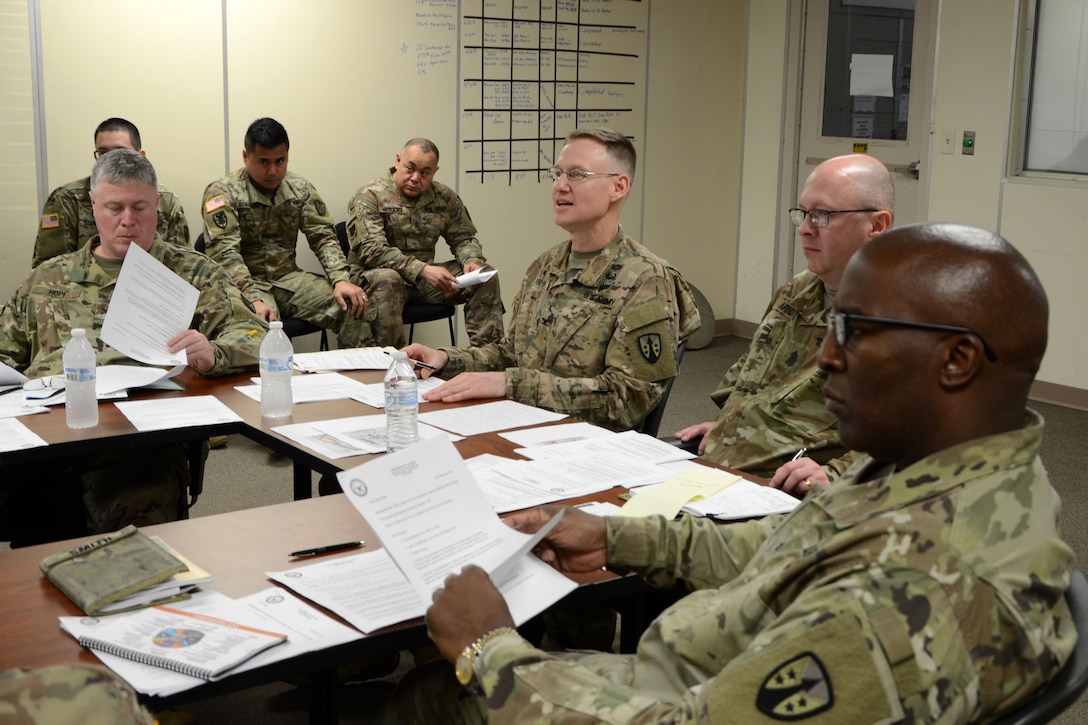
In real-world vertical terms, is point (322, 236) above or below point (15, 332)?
above

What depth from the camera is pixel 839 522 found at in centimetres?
130

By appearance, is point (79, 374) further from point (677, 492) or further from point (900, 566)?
point (900, 566)

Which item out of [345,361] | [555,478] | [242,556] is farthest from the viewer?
[345,361]

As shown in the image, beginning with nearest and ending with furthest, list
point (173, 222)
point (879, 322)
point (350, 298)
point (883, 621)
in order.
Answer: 1. point (883, 621)
2. point (879, 322)
3. point (173, 222)
4. point (350, 298)

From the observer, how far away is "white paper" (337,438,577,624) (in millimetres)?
1601

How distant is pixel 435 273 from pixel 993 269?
454cm

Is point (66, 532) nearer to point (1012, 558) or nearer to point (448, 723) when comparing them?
point (448, 723)

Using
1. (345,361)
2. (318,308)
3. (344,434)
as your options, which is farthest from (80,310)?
(318,308)

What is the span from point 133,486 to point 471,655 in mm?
1792

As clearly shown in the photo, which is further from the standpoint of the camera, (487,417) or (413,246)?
(413,246)

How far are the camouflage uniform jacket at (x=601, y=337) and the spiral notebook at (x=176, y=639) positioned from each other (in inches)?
58.7

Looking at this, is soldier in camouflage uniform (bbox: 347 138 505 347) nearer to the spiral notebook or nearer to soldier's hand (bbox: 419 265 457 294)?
soldier's hand (bbox: 419 265 457 294)

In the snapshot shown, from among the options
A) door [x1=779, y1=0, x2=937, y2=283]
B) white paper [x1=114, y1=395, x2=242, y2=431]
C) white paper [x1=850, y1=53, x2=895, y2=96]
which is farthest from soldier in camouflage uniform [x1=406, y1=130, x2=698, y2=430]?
white paper [x1=850, y1=53, x2=895, y2=96]

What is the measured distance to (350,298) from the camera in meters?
5.46
